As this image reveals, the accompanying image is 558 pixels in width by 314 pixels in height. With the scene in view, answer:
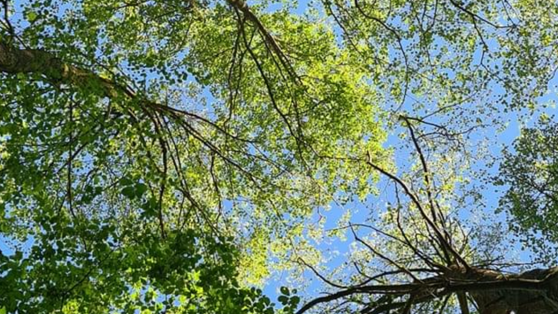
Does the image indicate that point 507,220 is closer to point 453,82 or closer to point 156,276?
point 453,82

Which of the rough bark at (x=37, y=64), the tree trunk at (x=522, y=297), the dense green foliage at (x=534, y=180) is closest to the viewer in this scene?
the tree trunk at (x=522, y=297)

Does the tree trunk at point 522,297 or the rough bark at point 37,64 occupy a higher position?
the rough bark at point 37,64

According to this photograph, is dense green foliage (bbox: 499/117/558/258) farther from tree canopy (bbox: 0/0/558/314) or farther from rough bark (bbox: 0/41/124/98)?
rough bark (bbox: 0/41/124/98)

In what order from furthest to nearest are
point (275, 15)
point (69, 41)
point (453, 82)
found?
point (275, 15) < point (453, 82) < point (69, 41)

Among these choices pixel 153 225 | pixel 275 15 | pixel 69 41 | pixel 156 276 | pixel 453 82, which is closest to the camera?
pixel 156 276

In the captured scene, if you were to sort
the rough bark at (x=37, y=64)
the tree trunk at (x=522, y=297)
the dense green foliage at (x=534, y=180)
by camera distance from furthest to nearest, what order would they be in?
the dense green foliage at (x=534, y=180)
the rough bark at (x=37, y=64)
the tree trunk at (x=522, y=297)

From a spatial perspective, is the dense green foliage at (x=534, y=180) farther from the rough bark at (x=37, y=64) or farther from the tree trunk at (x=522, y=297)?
the rough bark at (x=37, y=64)

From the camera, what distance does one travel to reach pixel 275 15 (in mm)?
17312

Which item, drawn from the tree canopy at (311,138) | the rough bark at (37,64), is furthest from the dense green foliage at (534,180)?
the rough bark at (37,64)

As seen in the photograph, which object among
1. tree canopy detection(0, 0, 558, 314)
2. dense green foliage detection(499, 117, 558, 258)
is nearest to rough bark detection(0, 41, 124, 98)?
tree canopy detection(0, 0, 558, 314)

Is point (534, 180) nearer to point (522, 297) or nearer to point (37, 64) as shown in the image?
point (522, 297)

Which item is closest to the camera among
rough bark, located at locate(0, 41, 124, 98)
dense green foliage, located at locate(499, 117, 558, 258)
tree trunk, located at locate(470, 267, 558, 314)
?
tree trunk, located at locate(470, 267, 558, 314)

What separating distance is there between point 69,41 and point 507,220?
33.2 feet

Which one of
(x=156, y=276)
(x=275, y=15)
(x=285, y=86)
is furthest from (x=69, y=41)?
(x=275, y=15)
